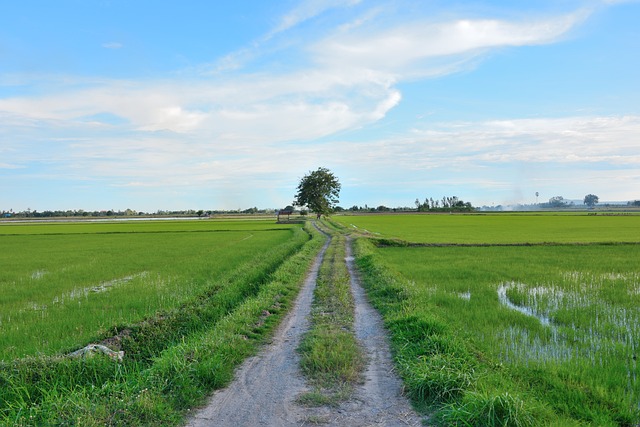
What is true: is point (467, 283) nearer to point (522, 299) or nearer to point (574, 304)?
point (522, 299)

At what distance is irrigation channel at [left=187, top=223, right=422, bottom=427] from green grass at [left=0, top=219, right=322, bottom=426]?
27cm

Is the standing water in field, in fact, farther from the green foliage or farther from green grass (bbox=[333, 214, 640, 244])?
green grass (bbox=[333, 214, 640, 244])

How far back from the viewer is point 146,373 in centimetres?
479

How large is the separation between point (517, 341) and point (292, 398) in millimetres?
4088

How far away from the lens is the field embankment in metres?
4.00

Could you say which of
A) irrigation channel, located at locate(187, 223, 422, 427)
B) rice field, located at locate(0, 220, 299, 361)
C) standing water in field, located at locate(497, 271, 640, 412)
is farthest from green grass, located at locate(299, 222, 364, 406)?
rice field, located at locate(0, 220, 299, 361)

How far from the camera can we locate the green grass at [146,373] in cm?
386

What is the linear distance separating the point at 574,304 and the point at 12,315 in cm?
1253

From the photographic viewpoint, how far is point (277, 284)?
1044 cm

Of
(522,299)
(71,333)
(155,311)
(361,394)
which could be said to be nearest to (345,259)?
(522,299)

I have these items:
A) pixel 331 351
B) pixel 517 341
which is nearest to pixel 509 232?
pixel 517 341

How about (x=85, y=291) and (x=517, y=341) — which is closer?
(x=517, y=341)

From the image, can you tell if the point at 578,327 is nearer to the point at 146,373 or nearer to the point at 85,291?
the point at 146,373

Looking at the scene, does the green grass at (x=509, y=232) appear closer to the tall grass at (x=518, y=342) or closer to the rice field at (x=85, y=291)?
the tall grass at (x=518, y=342)
